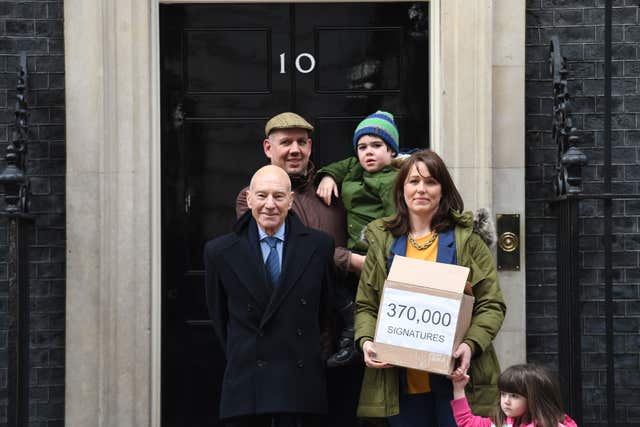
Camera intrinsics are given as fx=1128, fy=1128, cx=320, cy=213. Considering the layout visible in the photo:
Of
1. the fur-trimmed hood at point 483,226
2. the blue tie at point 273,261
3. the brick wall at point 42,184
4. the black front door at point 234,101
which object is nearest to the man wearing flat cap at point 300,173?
the blue tie at point 273,261

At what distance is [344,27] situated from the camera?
6.54 meters

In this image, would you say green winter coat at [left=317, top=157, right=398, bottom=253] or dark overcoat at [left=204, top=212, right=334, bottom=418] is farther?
green winter coat at [left=317, top=157, right=398, bottom=253]

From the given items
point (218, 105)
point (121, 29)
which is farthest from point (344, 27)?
point (121, 29)

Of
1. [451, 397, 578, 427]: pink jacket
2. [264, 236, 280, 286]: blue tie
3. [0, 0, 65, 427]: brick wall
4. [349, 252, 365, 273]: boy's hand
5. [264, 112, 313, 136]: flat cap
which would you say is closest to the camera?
[451, 397, 578, 427]: pink jacket

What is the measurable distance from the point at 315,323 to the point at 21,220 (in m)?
1.79

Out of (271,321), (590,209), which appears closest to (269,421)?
(271,321)

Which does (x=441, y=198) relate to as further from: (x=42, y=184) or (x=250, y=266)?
(x=42, y=184)

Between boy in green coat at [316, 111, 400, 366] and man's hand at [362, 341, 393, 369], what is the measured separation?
43 centimetres

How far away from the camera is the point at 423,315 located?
463 centimetres

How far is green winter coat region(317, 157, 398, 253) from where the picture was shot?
17.3 feet

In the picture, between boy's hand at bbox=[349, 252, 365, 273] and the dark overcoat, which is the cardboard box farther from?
boy's hand at bbox=[349, 252, 365, 273]

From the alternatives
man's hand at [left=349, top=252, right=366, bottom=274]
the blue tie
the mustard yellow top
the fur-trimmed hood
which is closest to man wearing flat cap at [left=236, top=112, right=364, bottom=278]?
man's hand at [left=349, top=252, right=366, bottom=274]

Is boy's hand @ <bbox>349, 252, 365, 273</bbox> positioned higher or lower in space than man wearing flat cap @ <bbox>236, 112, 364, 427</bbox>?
lower

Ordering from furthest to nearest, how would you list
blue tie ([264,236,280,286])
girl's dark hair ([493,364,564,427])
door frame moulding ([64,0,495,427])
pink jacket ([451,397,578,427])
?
door frame moulding ([64,0,495,427]), blue tie ([264,236,280,286]), pink jacket ([451,397,578,427]), girl's dark hair ([493,364,564,427])
